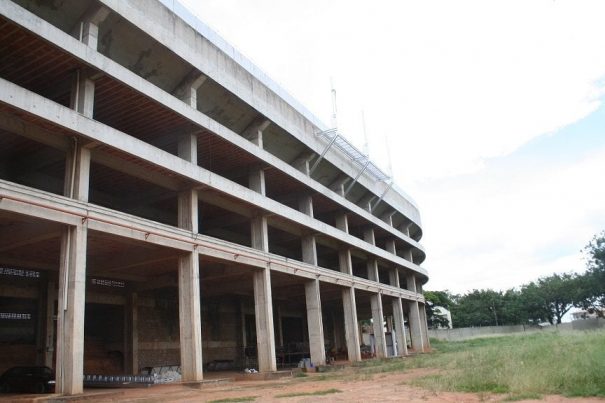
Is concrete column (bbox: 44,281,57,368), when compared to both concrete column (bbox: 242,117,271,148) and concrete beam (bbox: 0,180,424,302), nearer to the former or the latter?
concrete beam (bbox: 0,180,424,302)

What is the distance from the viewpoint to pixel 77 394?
1498 cm

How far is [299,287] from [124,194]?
14.7 m

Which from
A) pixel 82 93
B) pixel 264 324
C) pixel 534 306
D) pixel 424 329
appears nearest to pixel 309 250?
pixel 264 324

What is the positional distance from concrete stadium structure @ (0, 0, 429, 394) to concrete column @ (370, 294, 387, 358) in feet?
11.2

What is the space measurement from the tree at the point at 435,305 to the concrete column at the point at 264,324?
61.6 metres

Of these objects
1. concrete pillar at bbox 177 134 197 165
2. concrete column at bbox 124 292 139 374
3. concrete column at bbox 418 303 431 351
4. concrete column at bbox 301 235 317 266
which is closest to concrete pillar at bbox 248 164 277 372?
concrete pillar at bbox 177 134 197 165

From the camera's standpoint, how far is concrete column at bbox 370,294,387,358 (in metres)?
39.4

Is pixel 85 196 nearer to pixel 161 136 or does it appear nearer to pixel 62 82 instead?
pixel 62 82

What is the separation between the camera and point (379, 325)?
39531mm

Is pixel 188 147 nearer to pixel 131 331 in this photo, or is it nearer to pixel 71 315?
pixel 71 315

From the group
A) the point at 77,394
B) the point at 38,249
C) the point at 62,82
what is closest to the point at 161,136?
the point at 62,82

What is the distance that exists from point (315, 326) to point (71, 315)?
16685 mm

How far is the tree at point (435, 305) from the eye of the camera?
275ft

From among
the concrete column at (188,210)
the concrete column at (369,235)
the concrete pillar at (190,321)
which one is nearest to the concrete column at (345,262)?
the concrete column at (369,235)
